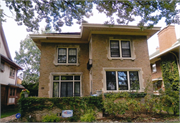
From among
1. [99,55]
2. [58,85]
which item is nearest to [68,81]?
[58,85]

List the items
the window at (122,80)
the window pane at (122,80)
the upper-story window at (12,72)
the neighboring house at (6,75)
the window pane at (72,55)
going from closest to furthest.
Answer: the window at (122,80) → the window pane at (122,80) → the window pane at (72,55) → the neighboring house at (6,75) → the upper-story window at (12,72)

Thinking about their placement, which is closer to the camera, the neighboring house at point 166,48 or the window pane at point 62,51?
the window pane at point 62,51

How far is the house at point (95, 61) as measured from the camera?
418 inches

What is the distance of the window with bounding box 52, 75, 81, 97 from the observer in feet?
39.5

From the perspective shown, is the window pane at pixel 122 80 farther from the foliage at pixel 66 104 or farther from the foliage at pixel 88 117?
the foliage at pixel 88 117

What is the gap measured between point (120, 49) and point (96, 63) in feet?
7.49

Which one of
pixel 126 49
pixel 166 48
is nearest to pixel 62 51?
pixel 126 49

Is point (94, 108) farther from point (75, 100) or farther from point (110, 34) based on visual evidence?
point (110, 34)

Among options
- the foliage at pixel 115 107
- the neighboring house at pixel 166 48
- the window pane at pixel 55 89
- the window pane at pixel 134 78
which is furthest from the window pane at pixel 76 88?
the neighboring house at pixel 166 48

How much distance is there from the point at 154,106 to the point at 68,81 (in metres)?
6.84

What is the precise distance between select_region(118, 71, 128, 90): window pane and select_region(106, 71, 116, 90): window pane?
1.25 ft

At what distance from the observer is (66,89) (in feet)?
39.9

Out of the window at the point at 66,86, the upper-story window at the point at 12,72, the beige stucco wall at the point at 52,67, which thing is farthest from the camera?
the upper-story window at the point at 12,72

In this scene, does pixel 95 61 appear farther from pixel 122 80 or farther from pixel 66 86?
pixel 66 86
